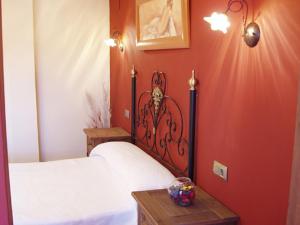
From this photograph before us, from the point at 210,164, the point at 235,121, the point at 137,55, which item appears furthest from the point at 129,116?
the point at 235,121

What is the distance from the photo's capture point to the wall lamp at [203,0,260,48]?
1.61m

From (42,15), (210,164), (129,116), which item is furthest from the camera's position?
(42,15)

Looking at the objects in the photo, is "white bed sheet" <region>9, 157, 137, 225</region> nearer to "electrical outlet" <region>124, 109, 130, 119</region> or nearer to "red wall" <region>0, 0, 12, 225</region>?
"electrical outlet" <region>124, 109, 130, 119</region>

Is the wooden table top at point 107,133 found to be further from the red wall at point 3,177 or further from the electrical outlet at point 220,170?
the red wall at point 3,177

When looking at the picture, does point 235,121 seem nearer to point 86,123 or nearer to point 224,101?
point 224,101

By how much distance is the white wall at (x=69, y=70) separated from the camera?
4016mm

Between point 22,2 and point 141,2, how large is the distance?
155cm

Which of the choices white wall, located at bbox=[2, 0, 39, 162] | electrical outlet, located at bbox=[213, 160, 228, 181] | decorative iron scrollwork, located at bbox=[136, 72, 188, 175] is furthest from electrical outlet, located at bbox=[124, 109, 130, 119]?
electrical outlet, located at bbox=[213, 160, 228, 181]

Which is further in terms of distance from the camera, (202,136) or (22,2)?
(22,2)

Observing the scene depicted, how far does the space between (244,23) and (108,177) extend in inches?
58.9

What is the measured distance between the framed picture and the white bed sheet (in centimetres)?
103

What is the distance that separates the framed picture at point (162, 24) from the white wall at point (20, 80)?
145 cm

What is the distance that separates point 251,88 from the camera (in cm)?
167

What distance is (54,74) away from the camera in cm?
410
